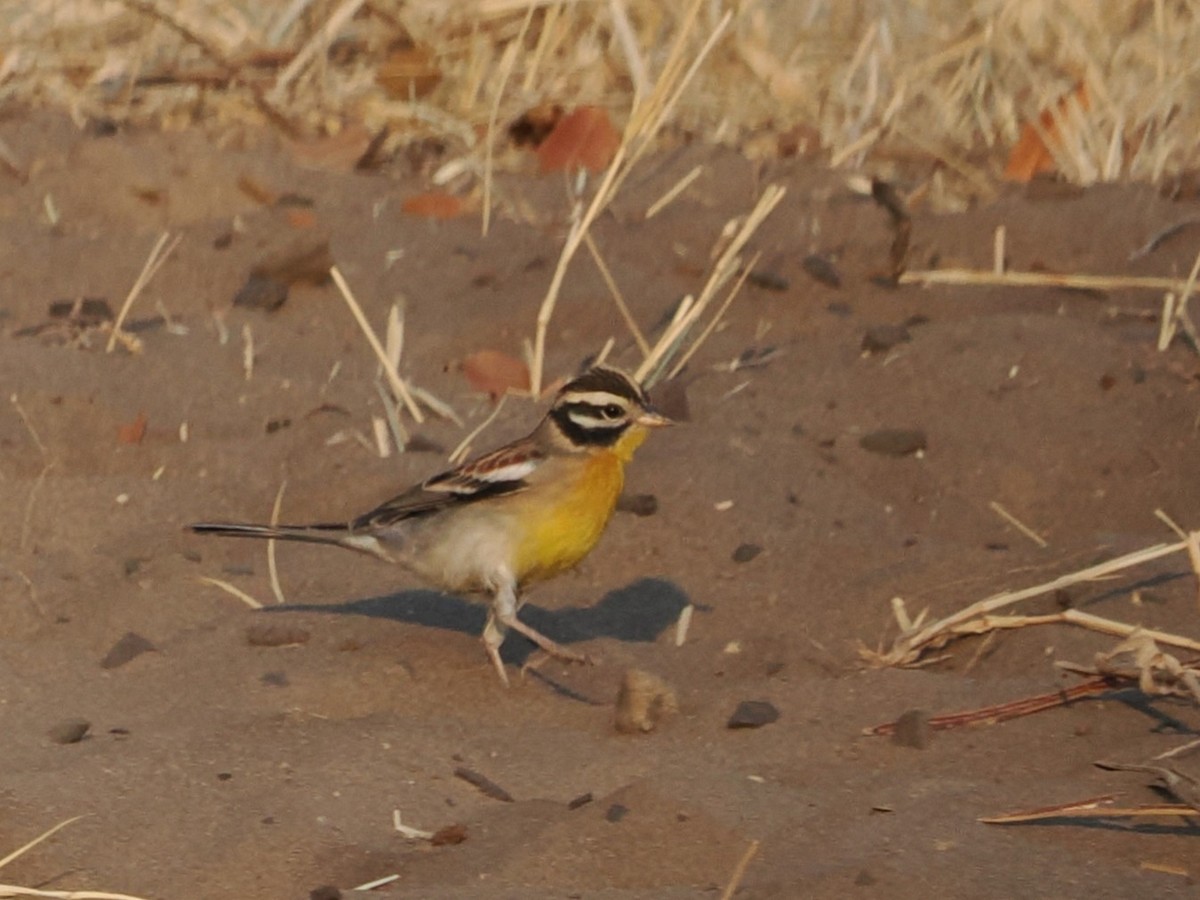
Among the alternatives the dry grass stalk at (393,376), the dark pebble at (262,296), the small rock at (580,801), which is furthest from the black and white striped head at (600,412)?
the dark pebble at (262,296)

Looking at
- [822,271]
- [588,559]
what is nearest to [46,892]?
[588,559]

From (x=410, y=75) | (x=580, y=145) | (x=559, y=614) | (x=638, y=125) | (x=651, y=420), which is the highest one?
(x=638, y=125)

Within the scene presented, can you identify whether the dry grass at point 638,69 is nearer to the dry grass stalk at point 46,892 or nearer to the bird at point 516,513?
the bird at point 516,513

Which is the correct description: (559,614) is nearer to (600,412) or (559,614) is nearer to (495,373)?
(600,412)

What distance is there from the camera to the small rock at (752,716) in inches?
201

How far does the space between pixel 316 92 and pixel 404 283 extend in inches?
89.2

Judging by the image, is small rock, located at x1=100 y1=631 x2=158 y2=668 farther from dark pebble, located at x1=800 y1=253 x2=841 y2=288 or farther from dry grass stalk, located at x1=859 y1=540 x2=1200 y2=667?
dark pebble, located at x1=800 y1=253 x2=841 y2=288

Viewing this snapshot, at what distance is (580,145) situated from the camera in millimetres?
9852

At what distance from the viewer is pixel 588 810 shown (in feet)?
14.7

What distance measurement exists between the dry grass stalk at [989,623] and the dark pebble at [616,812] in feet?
3.77

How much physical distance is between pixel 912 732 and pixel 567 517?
125 cm

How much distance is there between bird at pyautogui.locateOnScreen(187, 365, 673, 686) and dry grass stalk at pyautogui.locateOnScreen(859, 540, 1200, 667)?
824mm

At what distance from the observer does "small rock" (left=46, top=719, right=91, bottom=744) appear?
5012 millimetres

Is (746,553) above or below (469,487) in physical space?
below
